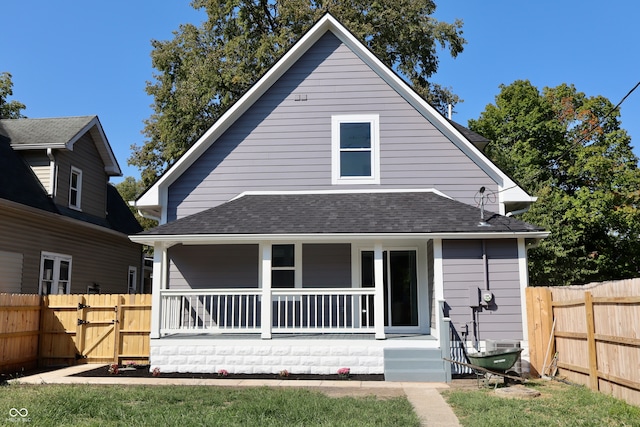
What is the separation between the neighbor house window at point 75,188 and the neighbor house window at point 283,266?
7984 millimetres

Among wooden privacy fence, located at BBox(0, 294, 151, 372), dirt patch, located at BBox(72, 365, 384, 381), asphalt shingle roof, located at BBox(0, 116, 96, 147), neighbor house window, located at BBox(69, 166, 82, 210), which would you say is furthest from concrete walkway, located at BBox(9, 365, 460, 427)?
asphalt shingle roof, located at BBox(0, 116, 96, 147)

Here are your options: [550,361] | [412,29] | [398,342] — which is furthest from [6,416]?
[412,29]

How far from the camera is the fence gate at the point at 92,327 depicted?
479 inches

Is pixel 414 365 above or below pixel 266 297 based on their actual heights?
below

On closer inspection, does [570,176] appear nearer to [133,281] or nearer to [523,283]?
[523,283]

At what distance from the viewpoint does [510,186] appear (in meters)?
12.8

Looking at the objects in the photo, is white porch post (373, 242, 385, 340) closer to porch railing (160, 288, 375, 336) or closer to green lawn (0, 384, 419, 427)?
porch railing (160, 288, 375, 336)

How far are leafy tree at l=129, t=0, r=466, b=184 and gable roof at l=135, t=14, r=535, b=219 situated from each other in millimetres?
8950

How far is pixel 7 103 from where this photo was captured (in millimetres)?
30156

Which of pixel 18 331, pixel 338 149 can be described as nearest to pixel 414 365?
pixel 338 149

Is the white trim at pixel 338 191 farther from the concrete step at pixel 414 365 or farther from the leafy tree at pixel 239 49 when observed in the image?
the leafy tree at pixel 239 49

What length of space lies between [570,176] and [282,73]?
69.3ft

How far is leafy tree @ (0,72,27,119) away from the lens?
93.4 ft

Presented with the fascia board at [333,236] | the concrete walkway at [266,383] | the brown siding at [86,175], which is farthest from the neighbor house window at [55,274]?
the fascia board at [333,236]
